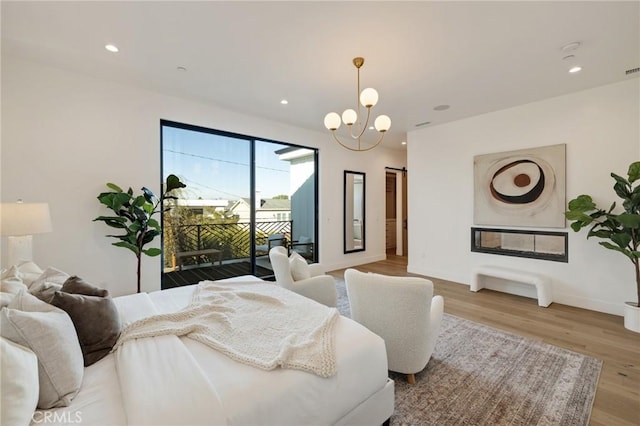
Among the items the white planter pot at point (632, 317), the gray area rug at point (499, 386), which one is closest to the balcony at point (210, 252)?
the gray area rug at point (499, 386)

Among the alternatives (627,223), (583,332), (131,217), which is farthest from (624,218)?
(131,217)

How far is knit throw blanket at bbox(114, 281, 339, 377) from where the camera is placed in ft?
4.33

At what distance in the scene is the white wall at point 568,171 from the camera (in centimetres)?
336

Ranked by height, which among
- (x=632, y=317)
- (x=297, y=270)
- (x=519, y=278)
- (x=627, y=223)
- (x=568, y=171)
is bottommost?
(x=632, y=317)

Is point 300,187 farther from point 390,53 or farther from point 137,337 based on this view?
point 137,337

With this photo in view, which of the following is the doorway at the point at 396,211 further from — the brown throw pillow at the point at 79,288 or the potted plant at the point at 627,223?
the brown throw pillow at the point at 79,288

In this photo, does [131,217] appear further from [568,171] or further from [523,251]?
[568,171]

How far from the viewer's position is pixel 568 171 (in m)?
3.71

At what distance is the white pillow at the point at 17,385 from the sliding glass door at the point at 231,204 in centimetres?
311

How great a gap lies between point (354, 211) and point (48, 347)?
5620 millimetres

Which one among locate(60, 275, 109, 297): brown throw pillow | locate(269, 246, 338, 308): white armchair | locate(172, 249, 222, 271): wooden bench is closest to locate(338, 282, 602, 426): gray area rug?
locate(269, 246, 338, 308): white armchair

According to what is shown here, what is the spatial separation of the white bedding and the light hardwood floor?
163 centimetres

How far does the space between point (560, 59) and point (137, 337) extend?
4533mm

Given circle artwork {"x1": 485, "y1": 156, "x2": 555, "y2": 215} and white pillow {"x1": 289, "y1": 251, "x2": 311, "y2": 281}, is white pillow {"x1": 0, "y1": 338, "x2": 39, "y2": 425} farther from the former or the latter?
circle artwork {"x1": 485, "y1": 156, "x2": 555, "y2": 215}
